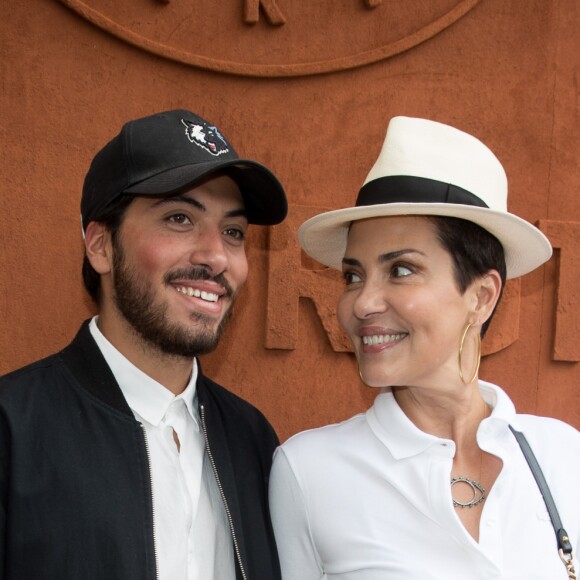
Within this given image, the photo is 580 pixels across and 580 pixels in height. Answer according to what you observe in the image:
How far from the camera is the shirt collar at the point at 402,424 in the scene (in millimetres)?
2285

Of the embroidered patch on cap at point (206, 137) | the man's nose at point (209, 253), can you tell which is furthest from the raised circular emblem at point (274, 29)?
the man's nose at point (209, 253)

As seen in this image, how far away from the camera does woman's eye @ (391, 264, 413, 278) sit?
2242mm

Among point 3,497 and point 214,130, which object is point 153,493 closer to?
point 3,497

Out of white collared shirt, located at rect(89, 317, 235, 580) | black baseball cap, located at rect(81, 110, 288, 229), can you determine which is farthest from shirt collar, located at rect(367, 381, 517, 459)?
black baseball cap, located at rect(81, 110, 288, 229)

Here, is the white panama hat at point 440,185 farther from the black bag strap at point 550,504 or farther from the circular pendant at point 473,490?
the circular pendant at point 473,490

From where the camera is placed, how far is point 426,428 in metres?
2.39

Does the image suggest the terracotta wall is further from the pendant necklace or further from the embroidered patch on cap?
the pendant necklace

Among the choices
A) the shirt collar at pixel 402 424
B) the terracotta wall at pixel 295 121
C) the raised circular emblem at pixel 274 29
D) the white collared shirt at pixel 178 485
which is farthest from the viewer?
the raised circular emblem at pixel 274 29

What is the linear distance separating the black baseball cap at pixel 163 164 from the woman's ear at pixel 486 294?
67 centimetres

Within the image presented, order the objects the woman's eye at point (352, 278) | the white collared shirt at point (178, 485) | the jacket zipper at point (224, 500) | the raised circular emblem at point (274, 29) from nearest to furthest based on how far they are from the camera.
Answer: the white collared shirt at point (178, 485) → the jacket zipper at point (224, 500) → the woman's eye at point (352, 278) → the raised circular emblem at point (274, 29)

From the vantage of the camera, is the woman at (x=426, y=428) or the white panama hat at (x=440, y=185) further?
the white panama hat at (x=440, y=185)

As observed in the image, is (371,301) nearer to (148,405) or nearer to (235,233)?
(235,233)

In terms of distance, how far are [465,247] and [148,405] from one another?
1004mm

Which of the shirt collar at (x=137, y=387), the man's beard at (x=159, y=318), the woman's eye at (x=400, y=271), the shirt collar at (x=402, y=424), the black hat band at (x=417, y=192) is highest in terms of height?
the black hat band at (x=417, y=192)
